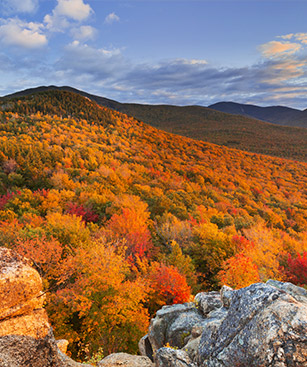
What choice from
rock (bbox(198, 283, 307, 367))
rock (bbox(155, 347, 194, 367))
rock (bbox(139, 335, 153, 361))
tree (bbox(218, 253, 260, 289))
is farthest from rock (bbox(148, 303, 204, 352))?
tree (bbox(218, 253, 260, 289))

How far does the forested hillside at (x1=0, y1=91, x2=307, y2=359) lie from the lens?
57.0 ft

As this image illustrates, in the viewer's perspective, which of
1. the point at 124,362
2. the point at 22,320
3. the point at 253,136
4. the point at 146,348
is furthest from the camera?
the point at 253,136

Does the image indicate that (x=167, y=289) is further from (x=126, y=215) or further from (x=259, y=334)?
(x=259, y=334)

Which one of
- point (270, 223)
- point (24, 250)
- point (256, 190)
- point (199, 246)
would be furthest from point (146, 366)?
point (256, 190)

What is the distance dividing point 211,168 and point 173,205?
124 ft

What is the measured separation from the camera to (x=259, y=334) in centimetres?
644

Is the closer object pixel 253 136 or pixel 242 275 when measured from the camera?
pixel 242 275

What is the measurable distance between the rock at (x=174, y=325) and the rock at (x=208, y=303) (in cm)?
41

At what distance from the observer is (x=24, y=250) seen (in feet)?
64.5

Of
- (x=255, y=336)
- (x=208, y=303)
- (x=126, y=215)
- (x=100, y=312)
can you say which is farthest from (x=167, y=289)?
(x=255, y=336)

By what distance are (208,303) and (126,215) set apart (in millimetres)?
19440

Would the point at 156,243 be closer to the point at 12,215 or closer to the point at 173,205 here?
the point at 173,205

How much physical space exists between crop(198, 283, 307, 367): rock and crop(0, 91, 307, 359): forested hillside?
6.47 meters

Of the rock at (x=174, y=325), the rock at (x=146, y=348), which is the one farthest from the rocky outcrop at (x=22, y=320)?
the rock at (x=146, y=348)
